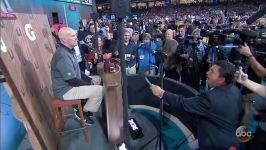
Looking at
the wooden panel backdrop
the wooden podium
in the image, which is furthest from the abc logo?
the wooden panel backdrop

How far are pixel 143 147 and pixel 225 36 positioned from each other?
176 centimetres

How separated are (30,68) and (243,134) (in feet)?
8.66

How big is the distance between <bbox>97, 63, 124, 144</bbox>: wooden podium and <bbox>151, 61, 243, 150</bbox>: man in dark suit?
1.06m

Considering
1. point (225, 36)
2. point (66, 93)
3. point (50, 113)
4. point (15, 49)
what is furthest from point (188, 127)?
point (15, 49)

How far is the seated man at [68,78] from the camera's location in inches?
109

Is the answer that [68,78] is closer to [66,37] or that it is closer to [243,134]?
[66,37]

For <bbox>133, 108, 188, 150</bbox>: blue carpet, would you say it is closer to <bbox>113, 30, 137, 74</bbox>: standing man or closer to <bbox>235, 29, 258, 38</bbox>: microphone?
<bbox>113, 30, 137, 74</bbox>: standing man

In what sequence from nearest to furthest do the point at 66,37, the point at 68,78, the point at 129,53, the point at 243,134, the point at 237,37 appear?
the point at 243,134
the point at 237,37
the point at 68,78
the point at 66,37
the point at 129,53

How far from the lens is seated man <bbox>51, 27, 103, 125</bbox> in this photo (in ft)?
9.12

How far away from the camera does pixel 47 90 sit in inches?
141

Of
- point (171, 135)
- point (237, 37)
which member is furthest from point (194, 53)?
point (171, 135)

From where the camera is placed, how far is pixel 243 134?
2.08 m

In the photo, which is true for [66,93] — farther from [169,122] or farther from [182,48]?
[182,48]

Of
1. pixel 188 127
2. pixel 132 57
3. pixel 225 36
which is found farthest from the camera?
pixel 132 57
